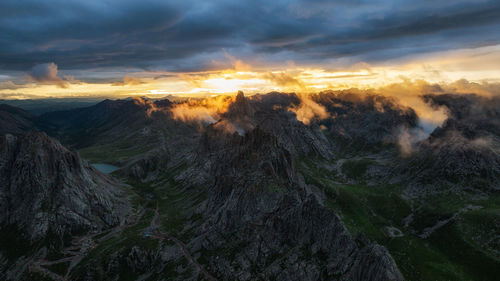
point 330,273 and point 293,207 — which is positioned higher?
point 293,207

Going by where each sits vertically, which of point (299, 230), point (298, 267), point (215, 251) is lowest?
point (215, 251)

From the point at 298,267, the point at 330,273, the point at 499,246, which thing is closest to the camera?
the point at 330,273

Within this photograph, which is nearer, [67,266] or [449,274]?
[449,274]

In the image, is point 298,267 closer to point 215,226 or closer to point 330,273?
point 330,273

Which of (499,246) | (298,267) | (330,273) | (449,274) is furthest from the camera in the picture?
(499,246)

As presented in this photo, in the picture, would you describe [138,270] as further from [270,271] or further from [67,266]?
[270,271]

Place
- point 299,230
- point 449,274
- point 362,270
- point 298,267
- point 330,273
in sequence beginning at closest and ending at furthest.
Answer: point 362,270
point 330,273
point 298,267
point 299,230
point 449,274

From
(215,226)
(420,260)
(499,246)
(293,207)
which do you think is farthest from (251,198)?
(499,246)

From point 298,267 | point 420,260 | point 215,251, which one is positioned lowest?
point 420,260

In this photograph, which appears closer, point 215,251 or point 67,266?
point 215,251

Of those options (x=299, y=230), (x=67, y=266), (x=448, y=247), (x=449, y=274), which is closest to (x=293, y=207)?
(x=299, y=230)
